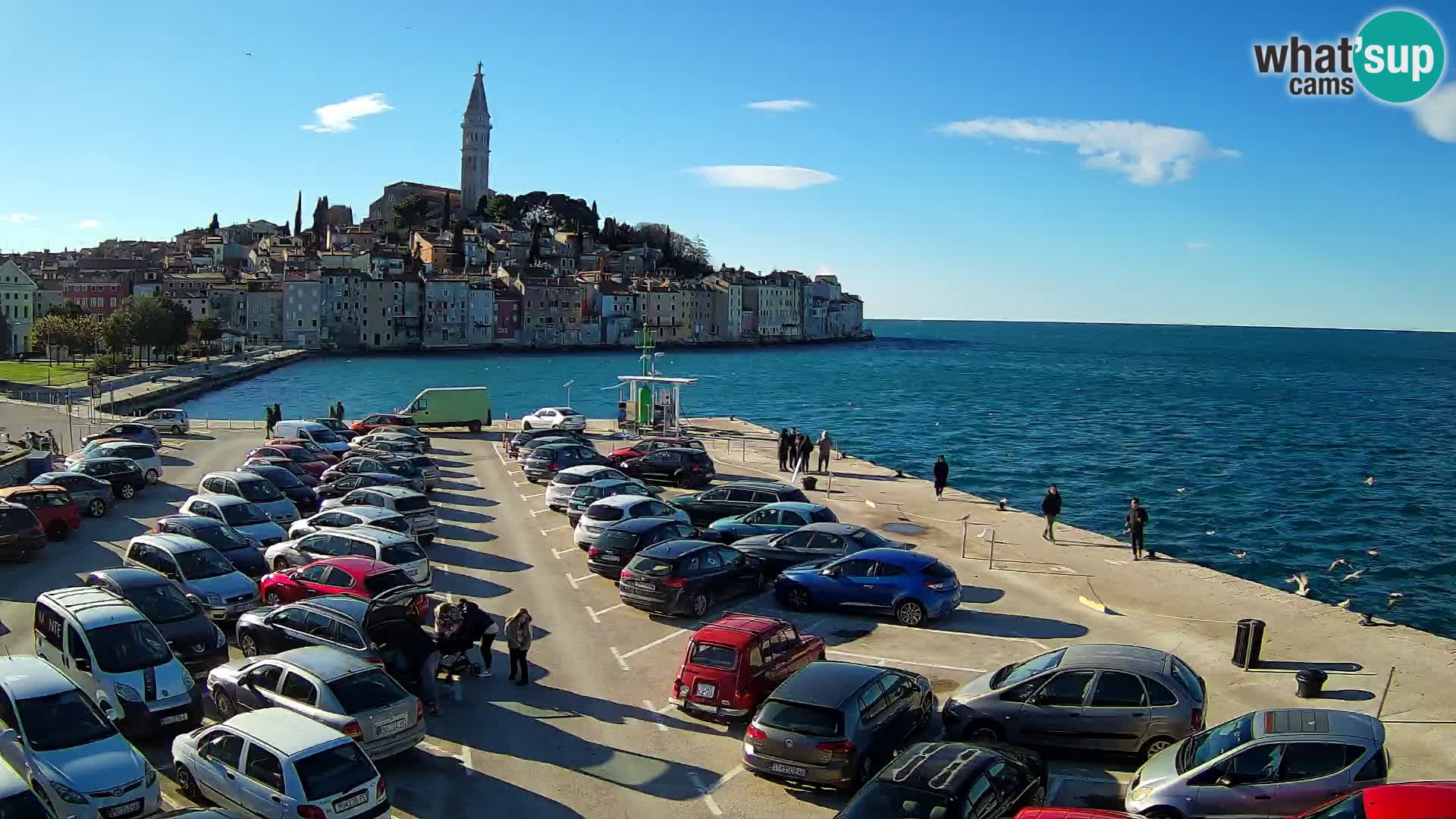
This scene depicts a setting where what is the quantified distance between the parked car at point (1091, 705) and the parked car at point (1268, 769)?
3.81 feet

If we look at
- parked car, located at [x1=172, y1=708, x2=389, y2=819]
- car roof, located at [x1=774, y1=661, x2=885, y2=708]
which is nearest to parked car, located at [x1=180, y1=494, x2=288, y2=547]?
parked car, located at [x1=172, y1=708, x2=389, y2=819]

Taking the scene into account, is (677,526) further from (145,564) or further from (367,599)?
(145,564)

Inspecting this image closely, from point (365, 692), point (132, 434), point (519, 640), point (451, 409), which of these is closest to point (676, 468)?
point (519, 640)

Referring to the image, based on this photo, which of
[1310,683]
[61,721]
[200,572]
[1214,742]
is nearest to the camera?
[1214,742]

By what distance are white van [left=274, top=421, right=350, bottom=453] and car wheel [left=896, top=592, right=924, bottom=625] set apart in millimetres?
22255

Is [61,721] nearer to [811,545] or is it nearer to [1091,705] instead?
[1091,705]

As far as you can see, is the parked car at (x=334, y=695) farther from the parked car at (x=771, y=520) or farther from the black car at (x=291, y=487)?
the black car at (x=291, y=487)

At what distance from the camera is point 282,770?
8.88 meters

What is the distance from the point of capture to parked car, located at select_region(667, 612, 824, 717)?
39.8 ft

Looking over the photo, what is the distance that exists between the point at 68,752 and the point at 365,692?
254 cm

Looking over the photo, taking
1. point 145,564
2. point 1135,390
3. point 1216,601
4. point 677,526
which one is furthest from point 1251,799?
point 1135,390

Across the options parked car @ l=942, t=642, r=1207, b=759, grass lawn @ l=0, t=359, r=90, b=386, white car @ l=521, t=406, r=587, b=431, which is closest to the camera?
parked car @ l=942, t=642, r=1207, b=759

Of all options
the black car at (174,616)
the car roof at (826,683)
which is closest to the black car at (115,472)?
the black car at (174,616)

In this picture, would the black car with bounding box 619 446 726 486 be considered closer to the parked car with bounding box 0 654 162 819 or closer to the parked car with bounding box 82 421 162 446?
the parked car with bounding box 82 421 162 446
